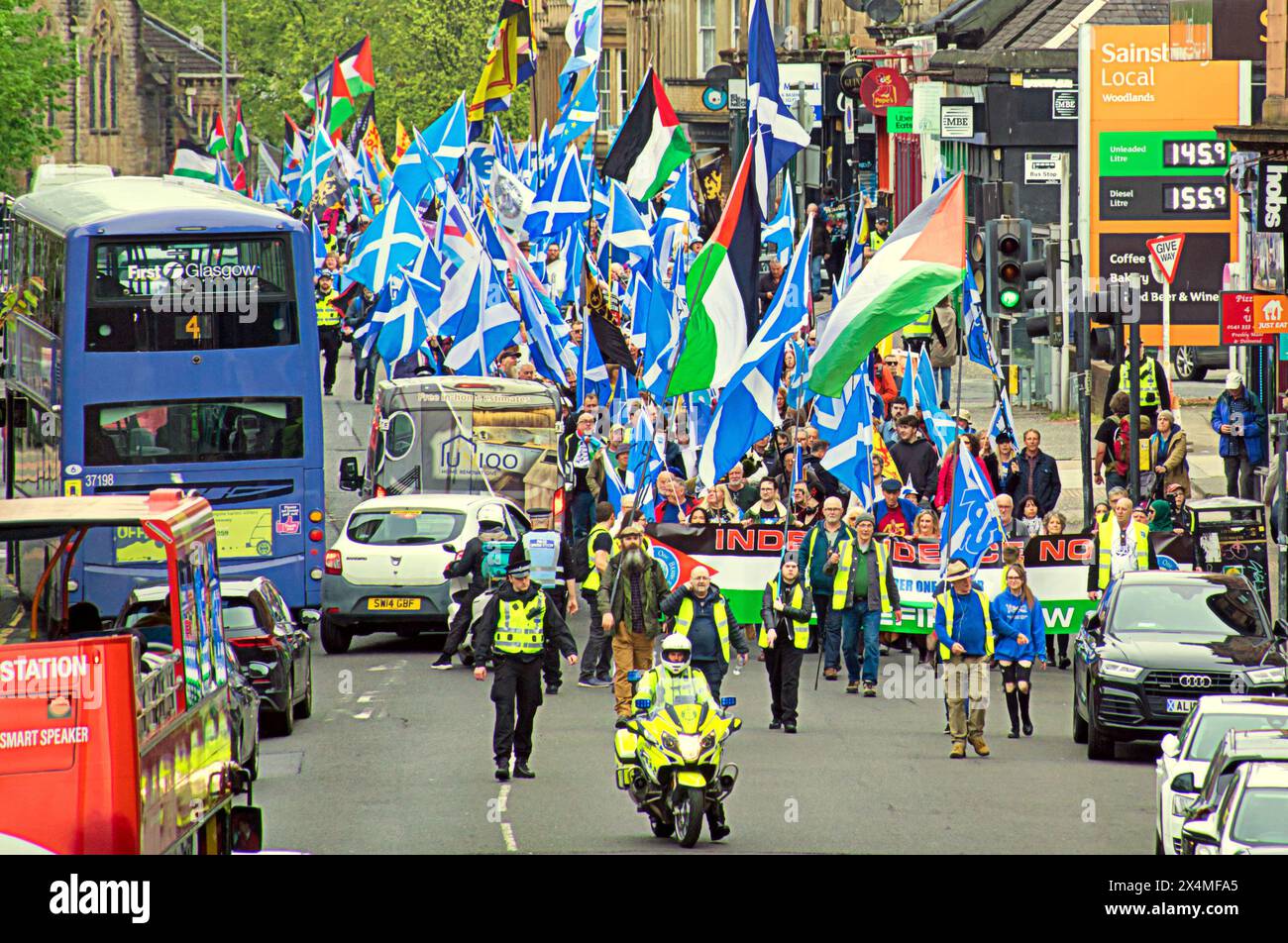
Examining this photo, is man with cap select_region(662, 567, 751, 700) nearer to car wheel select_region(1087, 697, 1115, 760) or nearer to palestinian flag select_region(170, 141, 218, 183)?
car wheel select_region(1087, 697, 1115, 760)

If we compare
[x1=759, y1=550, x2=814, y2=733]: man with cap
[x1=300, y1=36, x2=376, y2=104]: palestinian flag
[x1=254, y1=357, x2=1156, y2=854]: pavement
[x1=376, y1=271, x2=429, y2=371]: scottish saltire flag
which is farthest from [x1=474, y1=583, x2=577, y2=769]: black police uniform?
[x1=300, y1=36, x2=376, y2=104]: palestinian flag

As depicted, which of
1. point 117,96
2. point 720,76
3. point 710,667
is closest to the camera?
point 710,667

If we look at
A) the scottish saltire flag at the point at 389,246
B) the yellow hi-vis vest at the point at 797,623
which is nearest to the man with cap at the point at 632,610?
the yellow hi-vis vest at the point at 797,623

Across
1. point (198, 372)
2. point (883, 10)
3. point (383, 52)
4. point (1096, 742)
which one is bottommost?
point (1096, 742)

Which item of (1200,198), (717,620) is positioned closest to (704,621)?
(717,620)

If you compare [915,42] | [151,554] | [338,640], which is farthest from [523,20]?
[151,554]

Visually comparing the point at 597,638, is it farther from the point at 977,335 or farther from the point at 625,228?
the point at 625,228

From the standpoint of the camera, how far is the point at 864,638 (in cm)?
2069

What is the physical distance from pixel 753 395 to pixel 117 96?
88472 mm

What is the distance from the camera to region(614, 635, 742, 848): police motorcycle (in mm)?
14422

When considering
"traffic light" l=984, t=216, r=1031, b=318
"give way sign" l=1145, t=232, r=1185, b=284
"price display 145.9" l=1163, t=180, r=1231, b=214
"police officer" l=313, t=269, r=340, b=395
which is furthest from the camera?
"police officer" l=313, t=269, r=340, b=395

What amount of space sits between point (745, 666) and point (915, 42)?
98.0 ft

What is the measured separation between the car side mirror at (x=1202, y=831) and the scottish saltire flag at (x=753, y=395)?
10694 millimetres
